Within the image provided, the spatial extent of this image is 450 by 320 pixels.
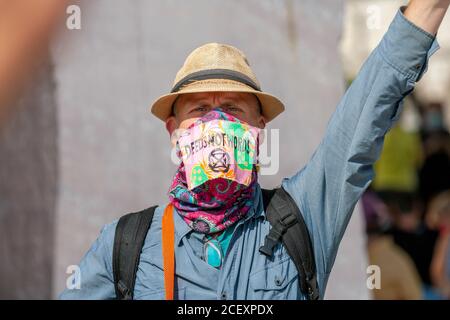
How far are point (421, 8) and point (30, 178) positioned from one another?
104 inches

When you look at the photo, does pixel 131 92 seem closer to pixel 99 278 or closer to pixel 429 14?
pixel 99 278

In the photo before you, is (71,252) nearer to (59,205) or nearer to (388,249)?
(59,205)

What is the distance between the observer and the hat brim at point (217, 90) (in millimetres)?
2793

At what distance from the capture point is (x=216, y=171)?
2.71 m

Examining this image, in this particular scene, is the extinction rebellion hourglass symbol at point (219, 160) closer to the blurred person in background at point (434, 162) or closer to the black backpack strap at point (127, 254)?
the black backpack strap at point (127, 254)

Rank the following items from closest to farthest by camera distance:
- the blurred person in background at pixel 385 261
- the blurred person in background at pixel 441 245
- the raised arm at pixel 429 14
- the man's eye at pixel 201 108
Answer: the raised arm at pixel 429 14
the man's eye at pixel 201 108
the blurred person in background at pixel 385 261
the blurred person in background at pixel 441 245

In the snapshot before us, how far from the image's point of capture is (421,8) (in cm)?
248

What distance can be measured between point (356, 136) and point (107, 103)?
2.19m

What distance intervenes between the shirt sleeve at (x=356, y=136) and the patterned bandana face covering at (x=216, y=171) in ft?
0.56

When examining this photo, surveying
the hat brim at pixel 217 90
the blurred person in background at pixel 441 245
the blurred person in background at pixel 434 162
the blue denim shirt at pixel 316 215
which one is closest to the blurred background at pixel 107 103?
the hat brim at pixel 217 90

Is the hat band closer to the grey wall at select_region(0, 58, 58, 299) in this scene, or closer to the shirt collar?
the shirt collar

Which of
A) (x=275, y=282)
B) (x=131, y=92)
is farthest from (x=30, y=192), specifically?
(x=275, y=282)

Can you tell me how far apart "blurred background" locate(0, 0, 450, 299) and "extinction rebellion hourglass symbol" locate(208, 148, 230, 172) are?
1.81 m

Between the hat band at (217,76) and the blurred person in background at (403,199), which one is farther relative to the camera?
the blurred person in background at (403,199)
